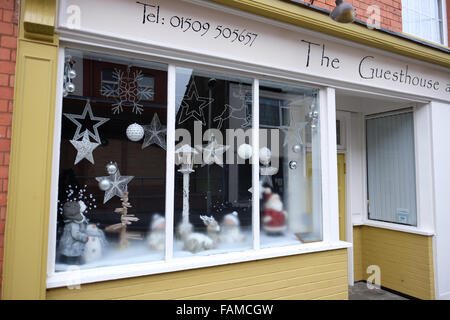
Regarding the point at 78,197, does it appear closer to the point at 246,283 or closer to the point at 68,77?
the point at 68,77

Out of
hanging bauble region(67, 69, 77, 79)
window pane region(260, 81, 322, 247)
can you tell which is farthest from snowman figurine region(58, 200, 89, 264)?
window pane region(260, 81, 322, 247)

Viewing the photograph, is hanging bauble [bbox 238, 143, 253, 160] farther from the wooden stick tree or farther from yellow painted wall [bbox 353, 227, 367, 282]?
yellow painted wall [bbox 353, 227, 367, 282]

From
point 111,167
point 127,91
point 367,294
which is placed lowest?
point 367,294

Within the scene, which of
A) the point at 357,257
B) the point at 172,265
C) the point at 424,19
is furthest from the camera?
the point at 357,257

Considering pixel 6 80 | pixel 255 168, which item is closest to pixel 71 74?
pixel 6 80

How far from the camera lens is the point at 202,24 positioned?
3117mm

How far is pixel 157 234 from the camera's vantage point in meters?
3.10

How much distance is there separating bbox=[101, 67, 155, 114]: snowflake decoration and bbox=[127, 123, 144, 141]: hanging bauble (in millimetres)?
151

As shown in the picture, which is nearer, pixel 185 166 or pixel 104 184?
pixel 104 184

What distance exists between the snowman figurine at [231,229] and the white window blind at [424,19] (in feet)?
13.9

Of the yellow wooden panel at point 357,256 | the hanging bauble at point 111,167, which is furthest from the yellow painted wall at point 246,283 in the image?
the yellow wooden panel at point 357,256

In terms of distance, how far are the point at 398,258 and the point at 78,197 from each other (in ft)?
16.4

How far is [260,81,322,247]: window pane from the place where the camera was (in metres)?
3.68

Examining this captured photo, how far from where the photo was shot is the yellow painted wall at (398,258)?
4645mm
